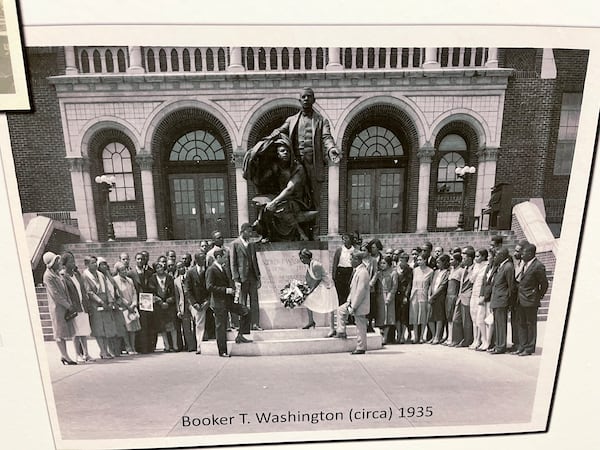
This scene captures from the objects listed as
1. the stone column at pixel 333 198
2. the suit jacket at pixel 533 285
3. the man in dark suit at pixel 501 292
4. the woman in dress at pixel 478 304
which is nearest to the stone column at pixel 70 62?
the stone column at pixel 333 198

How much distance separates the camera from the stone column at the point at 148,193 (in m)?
2.43

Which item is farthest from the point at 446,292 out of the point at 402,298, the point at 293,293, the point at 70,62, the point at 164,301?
the point at 70,62

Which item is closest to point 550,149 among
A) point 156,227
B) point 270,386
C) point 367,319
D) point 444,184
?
point 444,184

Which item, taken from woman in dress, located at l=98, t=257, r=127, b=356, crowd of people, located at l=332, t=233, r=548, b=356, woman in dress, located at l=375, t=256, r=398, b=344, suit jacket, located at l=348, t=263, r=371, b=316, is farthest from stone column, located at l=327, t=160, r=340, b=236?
woman in dress, located at l=98, t=257, r=127, b=356

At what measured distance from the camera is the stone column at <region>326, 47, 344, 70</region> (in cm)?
210

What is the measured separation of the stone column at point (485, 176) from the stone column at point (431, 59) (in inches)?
32.8

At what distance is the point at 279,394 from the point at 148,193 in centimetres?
199

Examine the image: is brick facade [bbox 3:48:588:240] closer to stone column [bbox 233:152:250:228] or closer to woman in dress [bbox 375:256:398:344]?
stone column [bbox 233:152:250:228]

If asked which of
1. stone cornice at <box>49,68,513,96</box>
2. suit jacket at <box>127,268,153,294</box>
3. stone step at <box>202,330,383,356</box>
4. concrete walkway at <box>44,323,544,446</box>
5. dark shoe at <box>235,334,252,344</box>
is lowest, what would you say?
concrete walkway at <box>44,323,544,446</box>

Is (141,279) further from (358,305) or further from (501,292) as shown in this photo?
(501,292)

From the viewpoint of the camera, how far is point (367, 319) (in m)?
2.77

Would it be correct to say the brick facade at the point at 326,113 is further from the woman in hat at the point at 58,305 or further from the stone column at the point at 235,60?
the woman in hat at the point at 58,305

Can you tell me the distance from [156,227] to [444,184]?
2.40 metres

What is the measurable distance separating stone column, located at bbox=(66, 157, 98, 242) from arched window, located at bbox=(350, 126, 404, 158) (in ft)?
7.02
